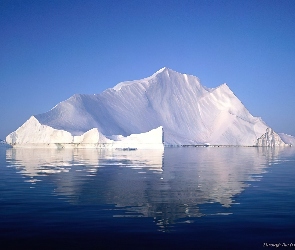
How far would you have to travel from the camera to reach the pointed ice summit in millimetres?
108812

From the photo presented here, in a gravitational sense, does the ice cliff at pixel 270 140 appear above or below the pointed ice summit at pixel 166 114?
below

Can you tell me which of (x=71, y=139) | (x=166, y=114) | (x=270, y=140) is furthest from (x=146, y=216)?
(x=166, y=114)

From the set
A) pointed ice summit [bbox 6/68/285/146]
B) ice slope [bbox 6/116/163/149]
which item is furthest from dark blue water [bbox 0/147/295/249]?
pointed ice summit [bbox 6/68/285/146]

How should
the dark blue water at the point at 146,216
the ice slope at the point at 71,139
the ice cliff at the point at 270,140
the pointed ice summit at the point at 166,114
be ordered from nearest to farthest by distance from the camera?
the dark blue water at the point at 146,216 < the ice slope at the point at 71,139 < the pointed ice summit at the point at 166,114 < the ice cliff at the point at 270,140

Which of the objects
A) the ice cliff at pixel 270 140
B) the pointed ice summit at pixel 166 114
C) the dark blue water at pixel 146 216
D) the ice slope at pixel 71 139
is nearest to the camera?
the dark blue water at pixel 146 216

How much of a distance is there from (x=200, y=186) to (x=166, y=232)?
7.76 metres

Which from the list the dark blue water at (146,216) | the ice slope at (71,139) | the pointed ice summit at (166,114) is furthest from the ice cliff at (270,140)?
the dark blue water at (146,216)

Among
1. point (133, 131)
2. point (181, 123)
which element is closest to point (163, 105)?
point (181, 123)

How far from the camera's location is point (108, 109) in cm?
11981

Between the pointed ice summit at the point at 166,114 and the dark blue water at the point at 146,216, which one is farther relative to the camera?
the pointed ice summit at the point at 166,114

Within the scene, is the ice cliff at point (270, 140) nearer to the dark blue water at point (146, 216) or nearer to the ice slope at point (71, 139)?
the ice slope at point (71, 139)

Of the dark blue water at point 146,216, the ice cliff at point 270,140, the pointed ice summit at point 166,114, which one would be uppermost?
the pointed ice summit at point 166,114

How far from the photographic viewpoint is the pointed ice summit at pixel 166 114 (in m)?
109

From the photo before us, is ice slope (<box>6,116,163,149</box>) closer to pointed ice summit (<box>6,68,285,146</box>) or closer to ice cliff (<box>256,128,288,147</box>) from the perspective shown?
pointed ice summit (<box>6,68,285,146</box>)
